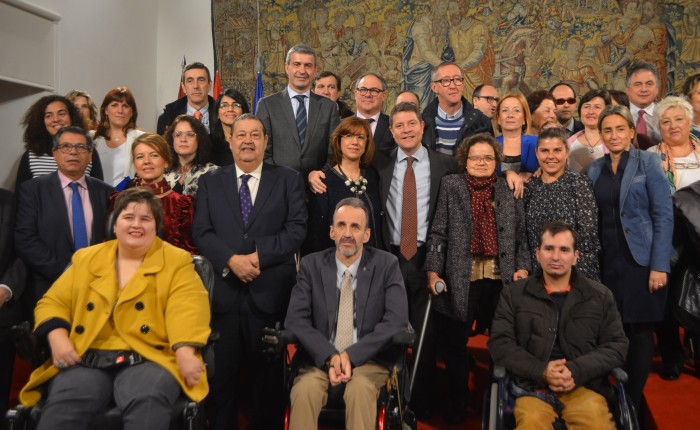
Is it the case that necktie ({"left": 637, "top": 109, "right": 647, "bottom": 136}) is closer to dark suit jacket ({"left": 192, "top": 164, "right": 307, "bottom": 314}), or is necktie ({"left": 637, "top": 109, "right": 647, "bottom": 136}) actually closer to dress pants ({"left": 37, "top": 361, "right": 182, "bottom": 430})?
dark suit jacket ({"left": 192, "top": 164, "right": 307, "bottom": 314})

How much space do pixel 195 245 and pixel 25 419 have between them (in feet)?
4.15

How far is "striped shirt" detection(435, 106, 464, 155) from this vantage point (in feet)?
15.4

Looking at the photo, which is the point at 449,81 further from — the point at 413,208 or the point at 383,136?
the point at 413,208

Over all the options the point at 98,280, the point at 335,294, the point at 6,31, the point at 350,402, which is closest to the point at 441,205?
the point at 335,294

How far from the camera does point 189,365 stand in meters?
3.01

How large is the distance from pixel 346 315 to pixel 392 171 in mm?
1077

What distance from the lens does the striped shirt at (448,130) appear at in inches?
185

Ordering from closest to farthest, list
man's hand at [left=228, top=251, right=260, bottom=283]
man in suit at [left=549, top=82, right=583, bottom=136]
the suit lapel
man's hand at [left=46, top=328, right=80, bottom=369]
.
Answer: man's hand at [left=46, top=328, right=80, bottom=369] → man's hand at [left=228, top=251, right=260, bottom=283] → the suit lapel → man in suit at [left=549, top=82, right=583, bottom=136]

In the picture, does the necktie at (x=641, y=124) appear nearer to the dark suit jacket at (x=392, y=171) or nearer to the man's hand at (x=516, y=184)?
the man's hand at (x=516, y=184)

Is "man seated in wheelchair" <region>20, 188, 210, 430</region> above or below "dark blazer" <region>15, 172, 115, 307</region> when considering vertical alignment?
below

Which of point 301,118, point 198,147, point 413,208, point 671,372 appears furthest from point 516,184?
point 198,147

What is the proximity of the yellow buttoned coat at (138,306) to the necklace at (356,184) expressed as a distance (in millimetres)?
1159

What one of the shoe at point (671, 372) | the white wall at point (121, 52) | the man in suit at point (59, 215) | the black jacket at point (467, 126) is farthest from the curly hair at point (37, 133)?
the shoe at point (671, 372)

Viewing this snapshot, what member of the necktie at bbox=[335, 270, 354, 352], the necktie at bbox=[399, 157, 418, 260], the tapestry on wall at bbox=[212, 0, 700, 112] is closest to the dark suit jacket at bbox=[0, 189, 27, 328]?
the necktie at bbox=[335, 270, 354, 352]
